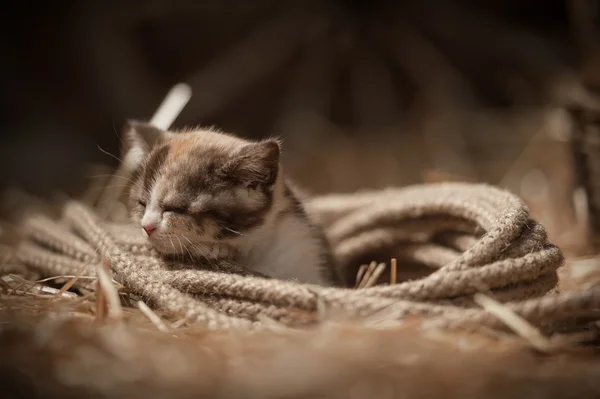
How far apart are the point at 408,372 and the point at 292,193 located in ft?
3.53

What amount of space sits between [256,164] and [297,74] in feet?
9.13

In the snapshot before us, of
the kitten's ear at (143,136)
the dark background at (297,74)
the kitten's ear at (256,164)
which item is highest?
the dark background at (297,74)

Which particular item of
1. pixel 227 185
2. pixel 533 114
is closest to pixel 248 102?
pixel 533 114

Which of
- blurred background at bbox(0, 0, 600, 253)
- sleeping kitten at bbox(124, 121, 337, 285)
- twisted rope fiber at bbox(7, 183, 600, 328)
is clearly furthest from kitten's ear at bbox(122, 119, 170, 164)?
blurred background at bbox(0, 0, 600, 253)

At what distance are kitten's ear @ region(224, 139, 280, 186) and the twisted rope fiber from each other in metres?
0.31

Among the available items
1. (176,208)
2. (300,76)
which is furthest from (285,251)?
(300,76)

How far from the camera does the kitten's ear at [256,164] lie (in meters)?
1.66

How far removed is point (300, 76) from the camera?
433cm

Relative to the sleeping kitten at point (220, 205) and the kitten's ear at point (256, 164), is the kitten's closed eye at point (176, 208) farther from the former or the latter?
the kitten's ear at point (256, 164)

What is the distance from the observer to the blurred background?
3.78m

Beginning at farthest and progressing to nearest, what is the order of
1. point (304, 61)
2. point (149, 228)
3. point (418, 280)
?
point (304, 61) → point (149, 228) → point (418, 280)

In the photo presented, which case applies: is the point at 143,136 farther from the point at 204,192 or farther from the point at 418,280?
the point at 418,280

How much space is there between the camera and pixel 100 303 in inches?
54.5

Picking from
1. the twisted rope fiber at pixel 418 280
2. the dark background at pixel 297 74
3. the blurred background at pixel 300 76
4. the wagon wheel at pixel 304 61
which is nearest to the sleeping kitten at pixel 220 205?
the twisted rope fiber at pixel 418 280
